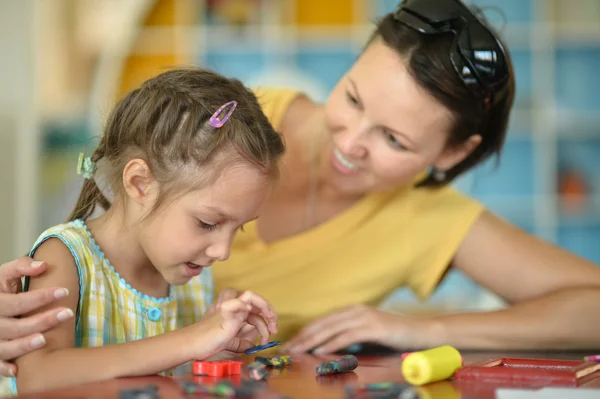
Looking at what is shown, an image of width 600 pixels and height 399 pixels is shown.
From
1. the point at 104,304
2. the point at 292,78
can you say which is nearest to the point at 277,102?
the point at 104,304

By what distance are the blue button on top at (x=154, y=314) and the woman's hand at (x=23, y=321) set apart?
251mm

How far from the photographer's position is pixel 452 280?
511cm

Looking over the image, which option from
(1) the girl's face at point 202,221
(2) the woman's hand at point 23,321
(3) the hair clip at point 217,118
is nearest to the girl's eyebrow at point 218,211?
(1) the girl's face at point 202,221

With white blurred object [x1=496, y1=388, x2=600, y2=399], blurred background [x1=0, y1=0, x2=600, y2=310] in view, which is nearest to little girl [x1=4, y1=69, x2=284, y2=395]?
white blurred object [x1=496, y1=388, x2=600, y2=399]

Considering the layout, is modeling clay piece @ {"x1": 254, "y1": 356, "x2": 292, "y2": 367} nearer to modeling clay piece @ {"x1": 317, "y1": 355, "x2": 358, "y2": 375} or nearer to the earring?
modeling clay piece @ {"x1": 317, "y1": 355, "x2": 358, "y2": 375}

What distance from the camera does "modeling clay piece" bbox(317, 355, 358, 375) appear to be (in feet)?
3.30

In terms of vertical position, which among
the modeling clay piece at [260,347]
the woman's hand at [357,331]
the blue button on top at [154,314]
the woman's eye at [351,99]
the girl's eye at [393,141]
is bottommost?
the woman's hand at [357,331]

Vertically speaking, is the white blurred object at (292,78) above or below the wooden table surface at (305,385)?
above

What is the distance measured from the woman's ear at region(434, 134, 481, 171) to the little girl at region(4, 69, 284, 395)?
0.51m

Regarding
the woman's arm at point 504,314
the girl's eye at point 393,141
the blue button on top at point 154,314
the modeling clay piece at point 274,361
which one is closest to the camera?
the modeling clay piece at point 274,361

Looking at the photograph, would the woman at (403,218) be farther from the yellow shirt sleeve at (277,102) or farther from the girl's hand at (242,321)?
the girl's hand at (242,321)

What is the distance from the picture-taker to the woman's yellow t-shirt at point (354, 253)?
5.44 feet

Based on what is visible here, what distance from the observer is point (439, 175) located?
1779 millimetres

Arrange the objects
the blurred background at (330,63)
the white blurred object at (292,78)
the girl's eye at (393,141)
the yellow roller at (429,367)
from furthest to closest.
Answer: the white blurred object at (292,78)
the blurred background at (330,63)
the girl's eye at (393,141)
the yellow roller at (429,367)
